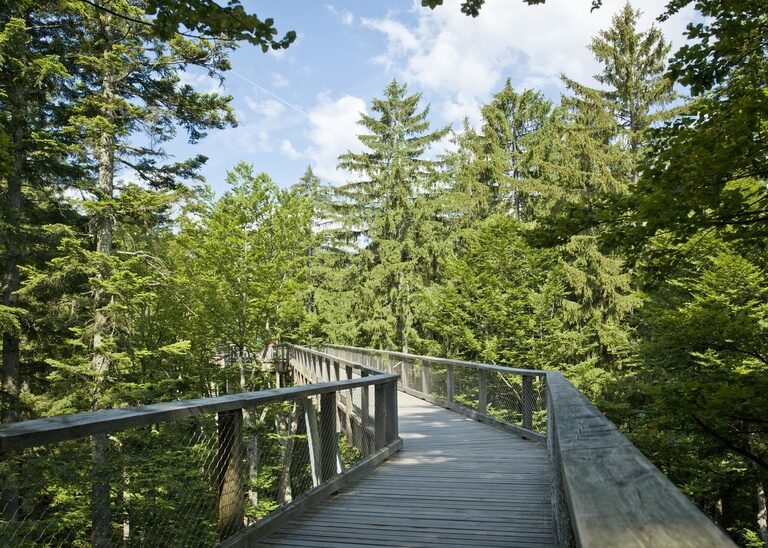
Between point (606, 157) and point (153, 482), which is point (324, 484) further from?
point (606, 157)

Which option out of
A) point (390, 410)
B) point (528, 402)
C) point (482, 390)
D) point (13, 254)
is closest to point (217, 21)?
point (390, 410)

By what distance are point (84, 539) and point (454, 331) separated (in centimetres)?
1873

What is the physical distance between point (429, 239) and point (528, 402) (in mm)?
17826

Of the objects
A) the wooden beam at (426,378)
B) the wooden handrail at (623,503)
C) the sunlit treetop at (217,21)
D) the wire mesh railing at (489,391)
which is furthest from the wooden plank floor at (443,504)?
the wooden beam at (426,378)

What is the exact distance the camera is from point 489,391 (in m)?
9.30

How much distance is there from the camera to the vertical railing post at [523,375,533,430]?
7.74 m

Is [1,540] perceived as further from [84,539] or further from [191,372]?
[191,372]

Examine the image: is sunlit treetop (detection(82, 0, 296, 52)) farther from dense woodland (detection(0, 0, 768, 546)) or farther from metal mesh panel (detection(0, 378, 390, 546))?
dense woodland (detection(0, 0, 768, 546))

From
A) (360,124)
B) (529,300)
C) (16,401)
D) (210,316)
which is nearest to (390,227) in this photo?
(360,124)

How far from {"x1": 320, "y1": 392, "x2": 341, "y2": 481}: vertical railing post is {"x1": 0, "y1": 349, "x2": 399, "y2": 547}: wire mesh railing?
0.01 m

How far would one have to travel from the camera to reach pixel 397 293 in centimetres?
2572

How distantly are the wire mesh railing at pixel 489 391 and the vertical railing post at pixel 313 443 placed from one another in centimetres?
292

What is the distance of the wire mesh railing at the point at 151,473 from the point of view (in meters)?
2.33

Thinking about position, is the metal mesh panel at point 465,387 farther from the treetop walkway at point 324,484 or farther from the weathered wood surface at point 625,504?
the weathered wood surface at point 625,504
